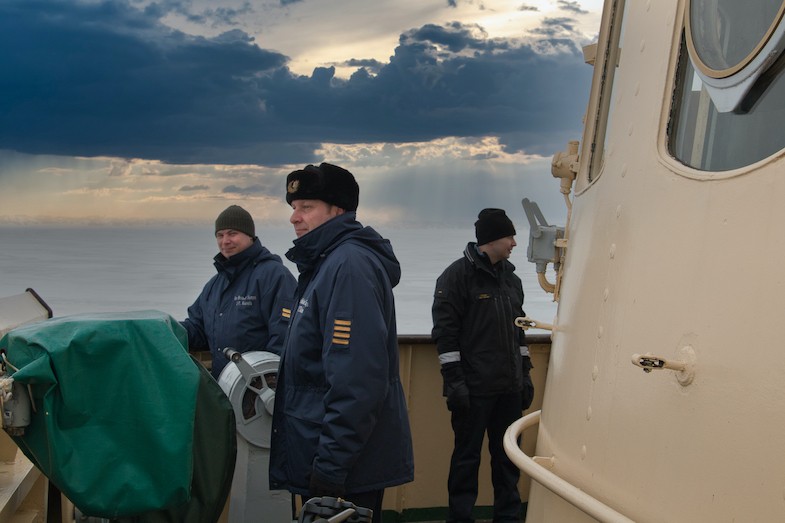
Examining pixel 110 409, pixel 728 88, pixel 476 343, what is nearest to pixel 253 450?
pixel 110 409

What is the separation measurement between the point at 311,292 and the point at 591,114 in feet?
3.38

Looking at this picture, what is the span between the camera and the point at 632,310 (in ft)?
5.21

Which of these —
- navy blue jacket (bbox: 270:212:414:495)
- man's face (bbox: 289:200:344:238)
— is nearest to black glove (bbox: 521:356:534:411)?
navy blue jacket (bbox: 270:212:414:495)

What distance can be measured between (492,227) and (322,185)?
191cm

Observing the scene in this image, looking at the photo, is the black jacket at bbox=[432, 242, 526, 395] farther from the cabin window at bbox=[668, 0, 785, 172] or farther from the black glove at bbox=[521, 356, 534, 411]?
the cabin window at bbox=[668, 0, 785, 172]

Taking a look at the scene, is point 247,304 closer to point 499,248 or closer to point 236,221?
point 236,221

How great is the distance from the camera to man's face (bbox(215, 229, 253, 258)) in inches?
172

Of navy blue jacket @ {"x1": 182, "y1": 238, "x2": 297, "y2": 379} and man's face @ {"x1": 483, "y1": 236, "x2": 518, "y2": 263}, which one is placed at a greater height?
man's face @ {"x1": 483, "y1": 236, "x2": 518, "y2": 263}

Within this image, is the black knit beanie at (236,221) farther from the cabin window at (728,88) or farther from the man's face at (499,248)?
the cabin window at (728,88)

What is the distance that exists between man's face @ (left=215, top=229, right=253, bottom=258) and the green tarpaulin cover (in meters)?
1.47

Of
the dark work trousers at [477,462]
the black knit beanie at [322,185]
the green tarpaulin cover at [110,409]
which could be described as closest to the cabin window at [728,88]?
the black knit beanie at [322,185]

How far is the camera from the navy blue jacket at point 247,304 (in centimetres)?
417

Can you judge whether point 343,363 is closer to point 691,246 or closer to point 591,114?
point 591,114

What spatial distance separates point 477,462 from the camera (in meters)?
4.62
